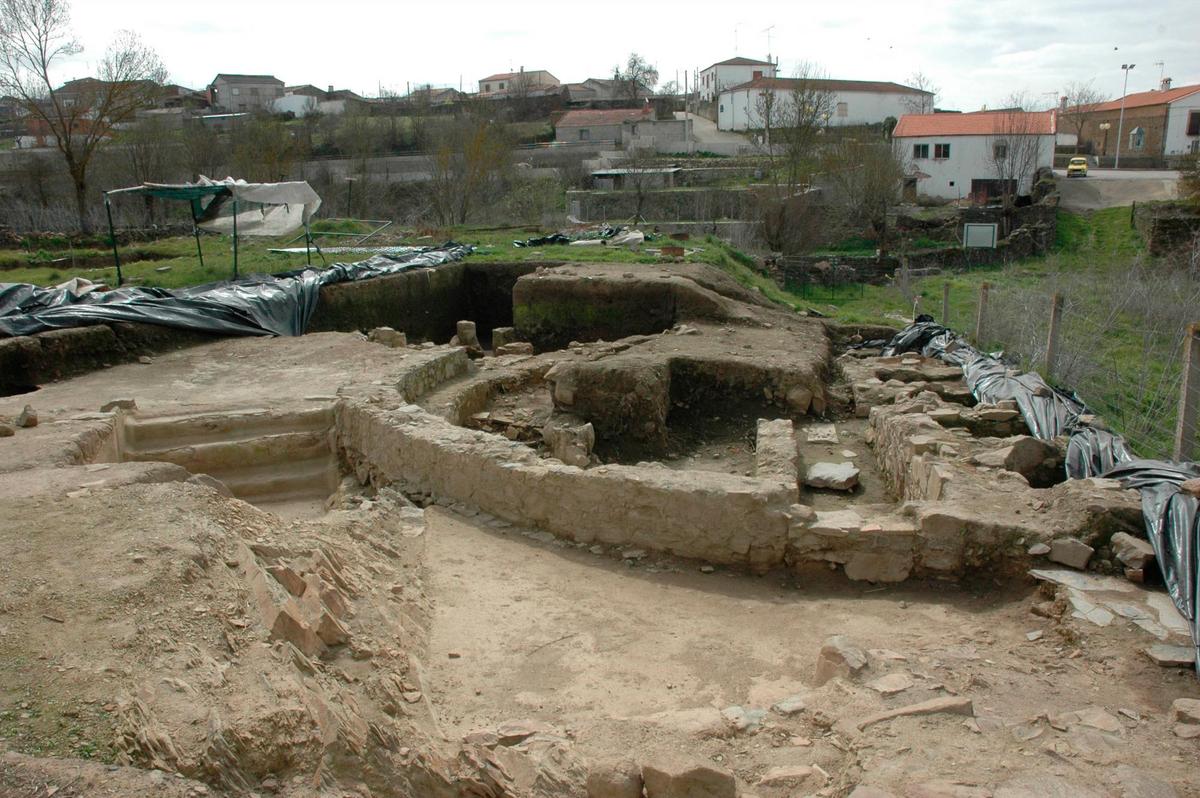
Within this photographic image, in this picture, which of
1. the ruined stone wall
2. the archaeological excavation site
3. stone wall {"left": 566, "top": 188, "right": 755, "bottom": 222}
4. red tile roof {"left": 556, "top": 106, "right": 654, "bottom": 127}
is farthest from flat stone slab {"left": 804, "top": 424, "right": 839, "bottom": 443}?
red tile roof {"left": 556, "top": 106, "right": 654, "bottom": 127}

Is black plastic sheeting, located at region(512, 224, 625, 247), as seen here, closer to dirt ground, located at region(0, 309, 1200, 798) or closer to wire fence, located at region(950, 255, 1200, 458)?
wire fence, located at region(950, 255, 1200, 458)

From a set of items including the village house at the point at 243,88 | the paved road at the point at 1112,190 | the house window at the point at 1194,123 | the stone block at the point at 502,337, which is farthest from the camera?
the village house at the point at 243,88

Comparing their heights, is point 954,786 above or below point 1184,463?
below

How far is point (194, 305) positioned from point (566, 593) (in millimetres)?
7657

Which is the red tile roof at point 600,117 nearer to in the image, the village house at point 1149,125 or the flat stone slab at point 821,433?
the village house at point 1149,125

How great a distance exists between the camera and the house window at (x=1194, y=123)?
44094mm

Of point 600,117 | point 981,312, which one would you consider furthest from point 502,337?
point 600,117

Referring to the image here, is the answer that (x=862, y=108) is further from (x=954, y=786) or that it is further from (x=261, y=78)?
(x=954, y=786)

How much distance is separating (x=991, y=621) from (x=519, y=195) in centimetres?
3083

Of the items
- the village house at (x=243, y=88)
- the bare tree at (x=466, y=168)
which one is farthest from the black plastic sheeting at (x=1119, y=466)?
the village house at (x=243, y=88)

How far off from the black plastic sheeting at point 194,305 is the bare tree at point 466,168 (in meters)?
15.5

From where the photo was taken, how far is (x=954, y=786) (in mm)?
2822

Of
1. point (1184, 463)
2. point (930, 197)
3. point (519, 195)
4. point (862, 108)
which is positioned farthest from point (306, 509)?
point (862, 108)

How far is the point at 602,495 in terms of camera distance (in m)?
5.59
